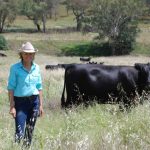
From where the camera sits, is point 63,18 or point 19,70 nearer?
point 19,70

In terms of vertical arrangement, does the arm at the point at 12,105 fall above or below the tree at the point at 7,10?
above

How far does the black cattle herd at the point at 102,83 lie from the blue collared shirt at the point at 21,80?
453 centimetres

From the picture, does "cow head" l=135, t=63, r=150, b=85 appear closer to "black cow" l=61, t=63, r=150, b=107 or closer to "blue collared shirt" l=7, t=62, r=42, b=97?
"black cow" l=61, t=63, r=150, b=107

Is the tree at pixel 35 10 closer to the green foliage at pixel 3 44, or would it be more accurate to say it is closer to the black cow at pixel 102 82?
the green foliage at pixel 3 44

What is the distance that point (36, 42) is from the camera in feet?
203

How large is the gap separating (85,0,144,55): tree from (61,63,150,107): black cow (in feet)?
163

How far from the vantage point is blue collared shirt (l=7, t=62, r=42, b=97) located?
6.78m

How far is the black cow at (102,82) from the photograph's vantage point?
1156 cm

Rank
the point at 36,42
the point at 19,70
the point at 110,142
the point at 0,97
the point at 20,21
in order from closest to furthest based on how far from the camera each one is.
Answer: the point at 110,142, the point at 19,70, the point at 0,97, the point at 36,42, the point at 20,21

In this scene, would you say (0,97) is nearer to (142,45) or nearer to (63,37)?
(142,45)

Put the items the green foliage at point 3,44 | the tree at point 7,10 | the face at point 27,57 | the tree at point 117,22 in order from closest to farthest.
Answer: the face at point 27,57, the green foliage at point 3,44, the tree at point 117,22, the tree at point 7,10

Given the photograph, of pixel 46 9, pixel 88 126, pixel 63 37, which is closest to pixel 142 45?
pixel 63 37

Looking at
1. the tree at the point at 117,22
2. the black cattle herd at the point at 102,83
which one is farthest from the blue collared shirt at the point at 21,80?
the tree at the point at 117,22

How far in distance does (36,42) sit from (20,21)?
39011 mm
